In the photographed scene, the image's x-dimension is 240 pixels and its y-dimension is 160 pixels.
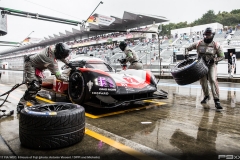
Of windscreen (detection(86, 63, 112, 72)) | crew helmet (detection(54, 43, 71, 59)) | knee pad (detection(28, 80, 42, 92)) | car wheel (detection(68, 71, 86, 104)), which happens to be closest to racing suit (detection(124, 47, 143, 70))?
windscreen (detection(86, 63, 112, 72))

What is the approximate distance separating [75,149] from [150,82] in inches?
101

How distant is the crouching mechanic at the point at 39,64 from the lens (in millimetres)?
3842

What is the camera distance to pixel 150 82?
14.6 feet

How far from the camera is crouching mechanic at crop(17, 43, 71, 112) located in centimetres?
384

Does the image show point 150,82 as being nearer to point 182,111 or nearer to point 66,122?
point 182,111

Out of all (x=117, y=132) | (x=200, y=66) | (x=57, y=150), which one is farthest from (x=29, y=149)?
(x=200, y=66)

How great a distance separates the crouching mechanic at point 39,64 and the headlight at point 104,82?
2.11 feet

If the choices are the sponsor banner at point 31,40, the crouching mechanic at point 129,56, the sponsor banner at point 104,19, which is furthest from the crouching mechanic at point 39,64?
the sponsor banner at point 31,40

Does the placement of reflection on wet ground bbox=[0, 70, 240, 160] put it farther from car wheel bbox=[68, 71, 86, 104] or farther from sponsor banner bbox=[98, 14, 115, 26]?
sponsor banner bbox=[98, 14, 115, 26]

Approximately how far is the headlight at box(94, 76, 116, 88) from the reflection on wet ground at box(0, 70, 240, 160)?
58 cm

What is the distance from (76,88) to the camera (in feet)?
13.8

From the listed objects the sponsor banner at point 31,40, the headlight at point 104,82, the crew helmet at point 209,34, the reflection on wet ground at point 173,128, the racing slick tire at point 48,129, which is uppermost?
the sponsor banner at point 31,40

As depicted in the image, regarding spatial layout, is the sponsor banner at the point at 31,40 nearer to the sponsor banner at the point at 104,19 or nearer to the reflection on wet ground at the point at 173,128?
the sponsor banner at the point at 104,19

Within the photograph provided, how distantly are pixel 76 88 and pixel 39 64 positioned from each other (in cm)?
87
